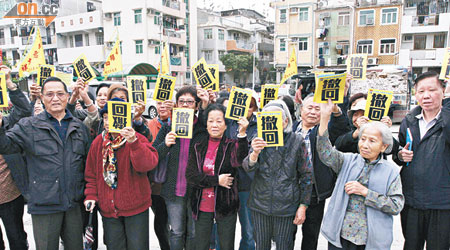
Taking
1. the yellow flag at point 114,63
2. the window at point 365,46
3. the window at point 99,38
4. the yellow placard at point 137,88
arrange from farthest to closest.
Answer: the window at point 99,38 < the window at point 365,46 < the yellow flag at point 114,63 < the yellow placard at point 137,88

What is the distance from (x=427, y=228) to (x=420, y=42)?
24.1 m

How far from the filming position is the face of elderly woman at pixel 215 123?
8.94ft

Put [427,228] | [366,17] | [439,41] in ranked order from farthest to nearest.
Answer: [366,17]
[439,41]
[427,228]

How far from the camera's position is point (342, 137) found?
2965mm

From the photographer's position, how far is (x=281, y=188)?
256cm

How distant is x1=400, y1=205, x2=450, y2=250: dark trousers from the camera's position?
2.47 metres

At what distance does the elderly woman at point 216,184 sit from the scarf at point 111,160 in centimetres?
A: 63

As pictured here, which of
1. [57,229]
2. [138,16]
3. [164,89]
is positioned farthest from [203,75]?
[138,16]

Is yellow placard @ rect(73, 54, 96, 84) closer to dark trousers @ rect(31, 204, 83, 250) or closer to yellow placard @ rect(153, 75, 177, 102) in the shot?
yellow placard @ rect(153, 75, 177, 102)

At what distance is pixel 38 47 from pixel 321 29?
22210 mm

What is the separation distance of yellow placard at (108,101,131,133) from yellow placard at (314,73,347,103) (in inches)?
60.4

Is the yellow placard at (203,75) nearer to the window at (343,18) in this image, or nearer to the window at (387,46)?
the window at (387,46)

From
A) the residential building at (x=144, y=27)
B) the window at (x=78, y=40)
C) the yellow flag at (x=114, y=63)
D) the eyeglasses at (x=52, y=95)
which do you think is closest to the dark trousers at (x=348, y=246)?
the eyeglasses at (x=52, y=95)

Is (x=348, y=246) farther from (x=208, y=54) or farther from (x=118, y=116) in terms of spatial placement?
(x=208, y=54)
